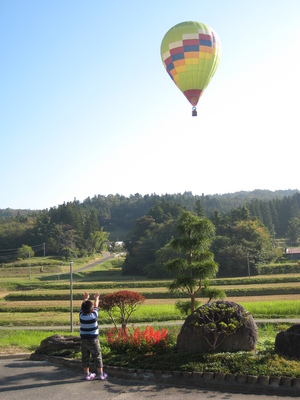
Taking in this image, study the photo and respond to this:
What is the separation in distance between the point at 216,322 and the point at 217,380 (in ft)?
5.45

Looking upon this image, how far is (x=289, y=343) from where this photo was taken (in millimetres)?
9047

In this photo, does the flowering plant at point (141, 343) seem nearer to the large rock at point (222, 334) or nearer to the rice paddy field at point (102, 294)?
the large rock at point (222, 334)

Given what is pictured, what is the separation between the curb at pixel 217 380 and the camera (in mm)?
7492

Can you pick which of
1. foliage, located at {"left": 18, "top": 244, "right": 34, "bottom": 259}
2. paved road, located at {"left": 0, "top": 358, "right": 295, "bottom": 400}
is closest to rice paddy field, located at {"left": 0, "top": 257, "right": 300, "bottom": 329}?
foliage, located at {"left": 18, "top": 244, "right": 34, "bottom": 259}

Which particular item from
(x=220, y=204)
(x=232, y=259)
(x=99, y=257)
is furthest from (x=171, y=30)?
(x=220, y=204)

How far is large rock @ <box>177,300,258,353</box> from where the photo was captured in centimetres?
951

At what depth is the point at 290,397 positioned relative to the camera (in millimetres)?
7262

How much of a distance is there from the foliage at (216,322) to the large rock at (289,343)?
867 mm

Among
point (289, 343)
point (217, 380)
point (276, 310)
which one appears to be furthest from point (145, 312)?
point (217, 380)

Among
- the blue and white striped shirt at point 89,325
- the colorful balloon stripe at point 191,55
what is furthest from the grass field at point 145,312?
the colorful balloon stripe at point 191,55

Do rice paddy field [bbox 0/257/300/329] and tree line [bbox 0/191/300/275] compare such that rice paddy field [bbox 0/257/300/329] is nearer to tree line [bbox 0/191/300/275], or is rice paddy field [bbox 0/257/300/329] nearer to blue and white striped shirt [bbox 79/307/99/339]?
tree line [bbox 0/191/300/275]

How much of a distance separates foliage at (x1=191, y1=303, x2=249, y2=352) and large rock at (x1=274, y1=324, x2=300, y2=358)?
87 centimetres

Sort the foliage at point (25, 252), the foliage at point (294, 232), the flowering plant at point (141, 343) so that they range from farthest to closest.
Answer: the foliage at point (294, 232) → the foliage at point (25, 252) → the flowering plant at point (141, 343)

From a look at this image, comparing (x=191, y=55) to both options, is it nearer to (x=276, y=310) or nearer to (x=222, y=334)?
(x=276, y=310)
